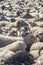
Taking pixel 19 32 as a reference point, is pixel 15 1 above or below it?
below

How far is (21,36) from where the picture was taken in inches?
471

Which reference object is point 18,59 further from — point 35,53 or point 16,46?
point 16,46

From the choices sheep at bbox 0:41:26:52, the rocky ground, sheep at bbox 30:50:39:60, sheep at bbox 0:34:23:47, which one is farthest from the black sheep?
sheep at bbox 0:34:23:47

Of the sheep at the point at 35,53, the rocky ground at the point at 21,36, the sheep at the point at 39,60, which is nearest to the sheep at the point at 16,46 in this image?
the rocky ground at the point at 21,36

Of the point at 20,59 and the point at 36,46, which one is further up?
the point at 20,59

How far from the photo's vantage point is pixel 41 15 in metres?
16.1

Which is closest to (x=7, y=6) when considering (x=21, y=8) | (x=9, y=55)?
(x=21, y=8)

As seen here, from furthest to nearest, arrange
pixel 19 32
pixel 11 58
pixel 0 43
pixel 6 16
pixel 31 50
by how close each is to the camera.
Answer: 1. pixel 6 16
2. pixel 19 32
3. pixel 0 43
4. pixel 31 50
5. pixel 11 58

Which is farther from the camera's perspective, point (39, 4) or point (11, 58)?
point (39, 4)

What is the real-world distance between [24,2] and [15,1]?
3.28 feet

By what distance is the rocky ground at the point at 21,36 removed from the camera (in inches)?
367

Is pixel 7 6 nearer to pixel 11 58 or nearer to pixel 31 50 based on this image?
pixel 31 50

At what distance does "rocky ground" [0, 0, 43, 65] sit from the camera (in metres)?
9.32

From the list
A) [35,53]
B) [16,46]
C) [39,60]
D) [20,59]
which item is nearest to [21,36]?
[16,46]
